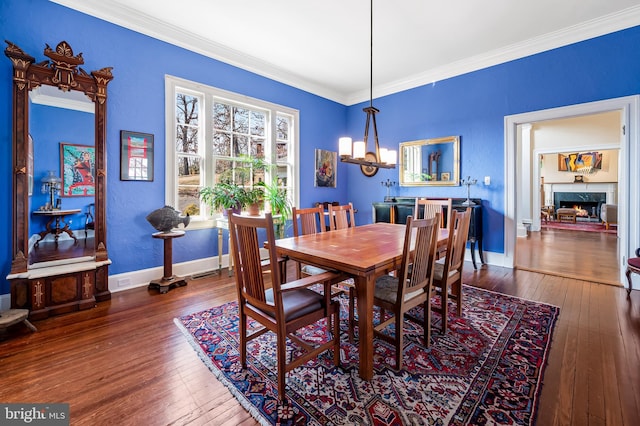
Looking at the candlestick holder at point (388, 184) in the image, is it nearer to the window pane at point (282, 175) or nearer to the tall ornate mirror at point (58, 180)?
the window pane at point (282, 175)

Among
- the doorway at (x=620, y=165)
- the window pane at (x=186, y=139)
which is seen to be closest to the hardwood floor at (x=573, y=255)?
the doorway at (x=620, y=165)

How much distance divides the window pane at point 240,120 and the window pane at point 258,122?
11cm

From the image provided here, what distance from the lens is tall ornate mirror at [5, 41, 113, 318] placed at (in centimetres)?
252

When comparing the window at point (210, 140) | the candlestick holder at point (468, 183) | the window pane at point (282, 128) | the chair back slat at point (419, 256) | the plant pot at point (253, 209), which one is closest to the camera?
the chair back slat at point (419, 256)

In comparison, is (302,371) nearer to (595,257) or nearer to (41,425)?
(41,425)

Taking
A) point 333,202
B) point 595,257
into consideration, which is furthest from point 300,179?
point 595,257

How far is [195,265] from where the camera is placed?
12.6 ft

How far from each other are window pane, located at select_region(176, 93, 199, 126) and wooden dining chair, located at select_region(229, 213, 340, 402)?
277 centimetres

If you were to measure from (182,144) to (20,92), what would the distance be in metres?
1.52

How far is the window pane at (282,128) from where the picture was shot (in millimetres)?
4910

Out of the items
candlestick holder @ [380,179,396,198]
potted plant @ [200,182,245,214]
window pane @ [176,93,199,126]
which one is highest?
window pane @ [176,93,199,126]

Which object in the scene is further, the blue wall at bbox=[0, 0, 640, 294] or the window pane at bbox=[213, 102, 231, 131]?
the window pane at bbox=[213, 102, 231, 131]

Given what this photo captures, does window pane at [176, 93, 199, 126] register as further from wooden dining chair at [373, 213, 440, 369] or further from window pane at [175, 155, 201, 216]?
wooden dining chair at [373, 213, 440, 369]

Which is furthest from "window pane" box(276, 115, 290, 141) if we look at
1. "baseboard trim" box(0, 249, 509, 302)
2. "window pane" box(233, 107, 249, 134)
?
"baseboard trim" box(0, 249, 509, 302)
